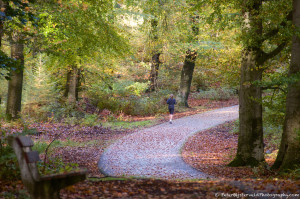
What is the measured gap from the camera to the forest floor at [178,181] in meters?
5.21

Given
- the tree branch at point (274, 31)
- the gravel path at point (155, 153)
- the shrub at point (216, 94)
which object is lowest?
the gravel path at point (155, 153)

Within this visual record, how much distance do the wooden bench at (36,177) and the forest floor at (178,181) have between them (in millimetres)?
1170

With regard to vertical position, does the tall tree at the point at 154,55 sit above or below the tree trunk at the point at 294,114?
above

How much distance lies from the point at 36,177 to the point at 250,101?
7317mm

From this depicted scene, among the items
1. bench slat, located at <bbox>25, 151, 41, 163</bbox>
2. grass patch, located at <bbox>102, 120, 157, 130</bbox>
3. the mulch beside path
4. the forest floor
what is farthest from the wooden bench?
grass patch, located at <bbox>102, 120, 157, 130</bbox>

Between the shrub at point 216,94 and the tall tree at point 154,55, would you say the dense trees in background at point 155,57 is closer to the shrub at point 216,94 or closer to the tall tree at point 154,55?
the tall tree at point 154,55

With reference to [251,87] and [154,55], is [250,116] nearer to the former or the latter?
[251,87]

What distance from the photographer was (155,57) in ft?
83.2

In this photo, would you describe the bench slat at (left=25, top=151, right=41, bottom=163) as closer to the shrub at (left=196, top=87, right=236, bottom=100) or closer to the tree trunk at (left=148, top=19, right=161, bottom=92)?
the tree trunk at (left=148, top=19, right=161, bottom=92)

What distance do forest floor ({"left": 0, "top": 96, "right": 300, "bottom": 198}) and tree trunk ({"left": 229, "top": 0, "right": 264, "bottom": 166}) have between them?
60 centimetres

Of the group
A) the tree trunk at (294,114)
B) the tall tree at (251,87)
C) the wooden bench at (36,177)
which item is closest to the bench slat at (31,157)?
the wooden bench at (36,177)

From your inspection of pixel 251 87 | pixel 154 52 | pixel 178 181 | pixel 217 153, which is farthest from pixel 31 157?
pixel 154 52

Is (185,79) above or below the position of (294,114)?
above

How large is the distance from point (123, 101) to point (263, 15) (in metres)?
14.2
